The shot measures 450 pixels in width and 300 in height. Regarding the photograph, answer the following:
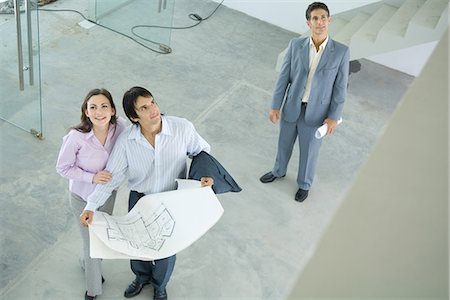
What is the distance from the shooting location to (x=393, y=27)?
5.59 metres

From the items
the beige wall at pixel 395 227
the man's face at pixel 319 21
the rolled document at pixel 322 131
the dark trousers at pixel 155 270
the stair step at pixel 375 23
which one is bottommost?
the dark trousers at pixel 155 270

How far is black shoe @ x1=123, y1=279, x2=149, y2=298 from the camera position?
3720 mm

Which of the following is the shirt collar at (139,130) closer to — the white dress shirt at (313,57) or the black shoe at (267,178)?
the white dress shirt at (313,57)

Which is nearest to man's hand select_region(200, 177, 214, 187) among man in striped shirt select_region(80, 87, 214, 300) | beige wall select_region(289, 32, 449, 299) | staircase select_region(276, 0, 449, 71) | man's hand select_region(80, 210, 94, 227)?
man in striped shirt select_region(80, 87, 214, 300)

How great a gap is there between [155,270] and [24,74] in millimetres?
2262

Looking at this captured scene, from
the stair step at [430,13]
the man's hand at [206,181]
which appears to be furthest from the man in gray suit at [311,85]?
the stair step at [430,13]

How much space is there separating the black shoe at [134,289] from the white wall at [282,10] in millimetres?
3949

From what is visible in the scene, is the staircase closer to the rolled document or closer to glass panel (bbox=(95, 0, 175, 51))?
glass panel (bbox=(95, 0, 175, 51))

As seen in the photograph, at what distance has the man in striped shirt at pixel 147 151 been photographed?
2865mm

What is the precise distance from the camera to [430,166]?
0.43 meters

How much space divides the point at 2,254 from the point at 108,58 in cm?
265

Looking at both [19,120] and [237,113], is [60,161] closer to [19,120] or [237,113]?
[19,120]

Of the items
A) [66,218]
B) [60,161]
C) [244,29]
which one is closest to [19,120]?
[66,218]

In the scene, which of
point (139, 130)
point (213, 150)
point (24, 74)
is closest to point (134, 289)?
point (139, 130)
